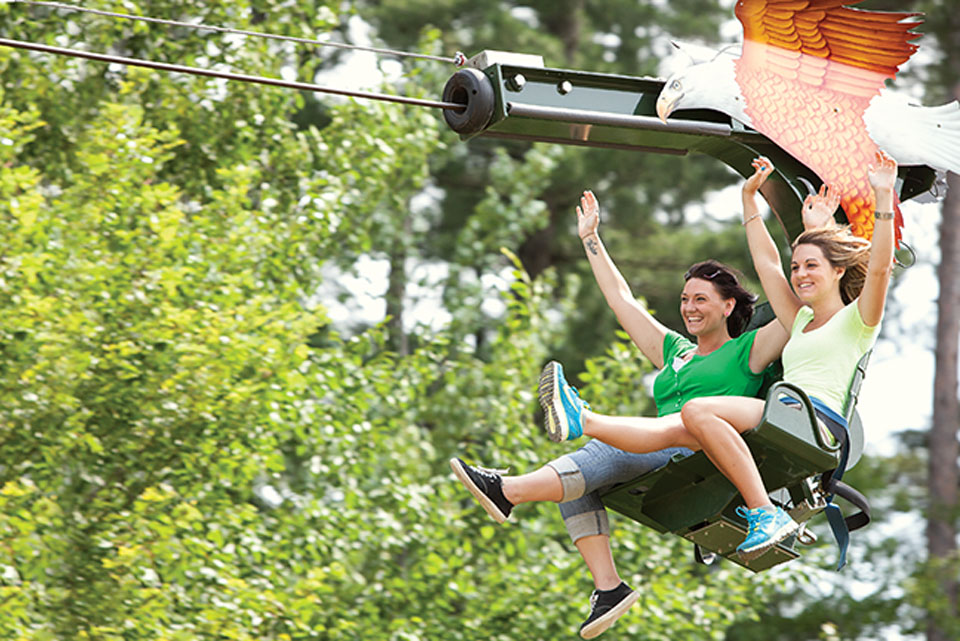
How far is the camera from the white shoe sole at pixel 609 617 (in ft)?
15.6

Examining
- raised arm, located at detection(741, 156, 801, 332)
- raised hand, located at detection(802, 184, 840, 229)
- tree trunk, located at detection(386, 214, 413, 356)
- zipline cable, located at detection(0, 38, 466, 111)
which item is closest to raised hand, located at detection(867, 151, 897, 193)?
raised arm, located at detection(741, 156, 801, 332)

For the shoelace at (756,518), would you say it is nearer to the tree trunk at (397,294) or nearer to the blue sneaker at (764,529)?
the blue sneaker at (764,529)

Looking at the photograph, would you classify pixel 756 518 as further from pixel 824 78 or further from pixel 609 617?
pixel 824 78

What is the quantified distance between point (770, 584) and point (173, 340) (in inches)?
181

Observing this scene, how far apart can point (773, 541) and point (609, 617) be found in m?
0.78

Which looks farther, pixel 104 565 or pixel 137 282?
pixel 137 282

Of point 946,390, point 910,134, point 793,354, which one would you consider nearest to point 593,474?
point 793,354

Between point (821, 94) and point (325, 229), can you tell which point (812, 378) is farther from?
point (325, 229)

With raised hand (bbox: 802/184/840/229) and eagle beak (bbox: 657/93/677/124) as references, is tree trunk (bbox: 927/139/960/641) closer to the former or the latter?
raised hand (bbox: 802/184/840/229)

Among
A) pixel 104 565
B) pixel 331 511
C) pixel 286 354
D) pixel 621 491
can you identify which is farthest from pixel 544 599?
pixel 621 491

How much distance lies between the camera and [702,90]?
189 inches

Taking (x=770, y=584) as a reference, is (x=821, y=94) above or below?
above

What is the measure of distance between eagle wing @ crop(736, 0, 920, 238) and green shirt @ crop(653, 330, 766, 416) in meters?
0.66

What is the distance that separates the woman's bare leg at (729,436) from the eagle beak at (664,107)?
3.24 feet
